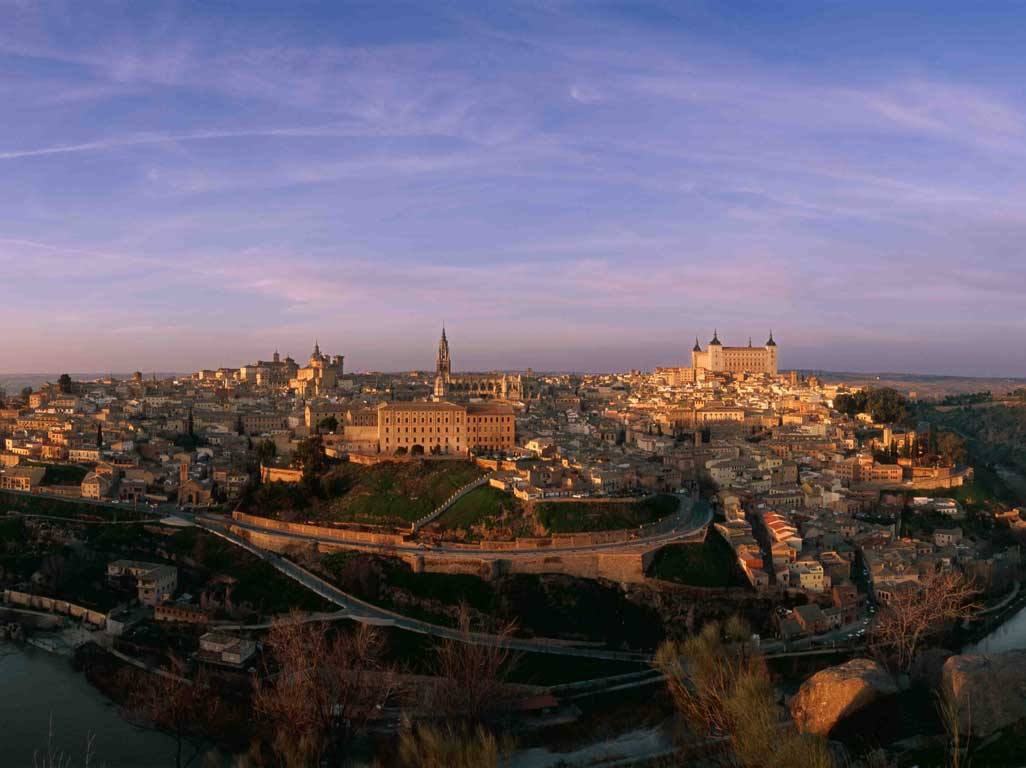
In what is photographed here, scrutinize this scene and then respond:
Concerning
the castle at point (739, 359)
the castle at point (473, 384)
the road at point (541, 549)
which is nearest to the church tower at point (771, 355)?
the castle at point (739, 359)

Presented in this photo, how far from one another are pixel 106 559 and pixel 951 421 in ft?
168

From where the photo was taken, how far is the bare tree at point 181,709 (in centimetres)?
1636

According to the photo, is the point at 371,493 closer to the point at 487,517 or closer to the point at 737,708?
the point at 487,517

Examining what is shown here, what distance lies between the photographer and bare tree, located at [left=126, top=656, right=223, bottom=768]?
16359 millimetres

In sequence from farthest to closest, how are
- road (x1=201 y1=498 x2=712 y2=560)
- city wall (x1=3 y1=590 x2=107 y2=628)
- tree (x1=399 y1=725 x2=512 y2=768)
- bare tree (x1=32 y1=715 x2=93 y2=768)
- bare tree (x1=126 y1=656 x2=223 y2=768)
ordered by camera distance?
road (x1=201 y1=498 x2=712 y2=560)
city wall (x1=3 y1=590 x2=107 y2=628)
bare tree (x1=126 y1=656 x2=223 y2=768)
bare tree (x1=32 y1=715 x2=93 y2=768)
tree (x1=399 y1=725 x2=512 y2=768)

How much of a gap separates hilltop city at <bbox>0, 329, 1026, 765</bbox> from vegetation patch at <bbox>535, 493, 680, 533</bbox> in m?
0.09

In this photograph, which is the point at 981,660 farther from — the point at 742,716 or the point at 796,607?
the point at 796,607

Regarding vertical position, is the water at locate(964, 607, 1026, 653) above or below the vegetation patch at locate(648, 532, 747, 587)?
below

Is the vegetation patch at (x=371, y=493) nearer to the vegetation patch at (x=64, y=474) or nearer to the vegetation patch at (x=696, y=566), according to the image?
the vegetation patch at (x=696, y=566)

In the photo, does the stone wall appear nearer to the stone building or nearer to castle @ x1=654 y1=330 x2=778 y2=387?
the stone building

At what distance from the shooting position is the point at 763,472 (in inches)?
1297

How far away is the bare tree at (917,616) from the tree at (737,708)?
4349mm

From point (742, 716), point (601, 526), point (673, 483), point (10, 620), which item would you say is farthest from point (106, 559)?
point (742, 716)

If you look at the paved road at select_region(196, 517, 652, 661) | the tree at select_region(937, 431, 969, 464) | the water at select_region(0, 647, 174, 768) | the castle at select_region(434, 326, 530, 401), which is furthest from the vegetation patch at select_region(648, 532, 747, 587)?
the castle at select_region(434, 326, 530, 401)
